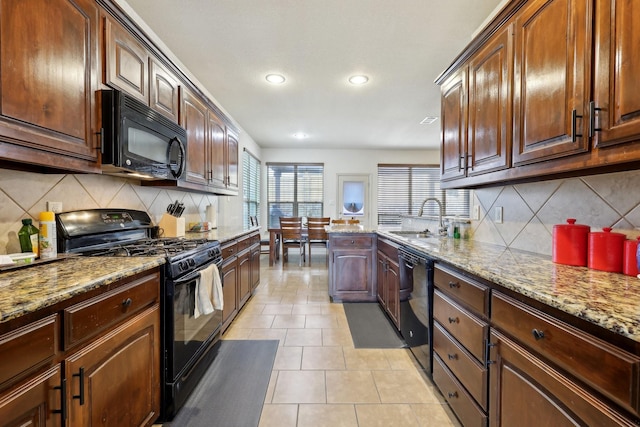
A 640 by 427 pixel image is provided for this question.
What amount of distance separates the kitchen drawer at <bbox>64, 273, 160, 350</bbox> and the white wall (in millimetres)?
5629

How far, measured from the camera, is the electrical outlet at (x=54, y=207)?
5.05ft

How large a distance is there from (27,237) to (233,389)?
4.57 feet

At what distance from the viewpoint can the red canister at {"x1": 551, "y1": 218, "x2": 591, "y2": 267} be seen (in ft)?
4.30

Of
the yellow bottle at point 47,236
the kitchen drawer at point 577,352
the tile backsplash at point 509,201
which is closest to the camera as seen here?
the kitchen drawer at point 577,352

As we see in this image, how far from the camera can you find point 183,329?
1666 millimetres

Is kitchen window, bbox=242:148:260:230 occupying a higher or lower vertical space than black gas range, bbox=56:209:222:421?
higher

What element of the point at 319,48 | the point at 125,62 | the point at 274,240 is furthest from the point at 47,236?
the point at 274,240

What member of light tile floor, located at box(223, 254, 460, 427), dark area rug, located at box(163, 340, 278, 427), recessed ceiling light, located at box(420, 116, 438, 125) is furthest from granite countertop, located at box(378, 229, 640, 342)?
recessed ceiling light, located at box(420, 116, 438, 125)

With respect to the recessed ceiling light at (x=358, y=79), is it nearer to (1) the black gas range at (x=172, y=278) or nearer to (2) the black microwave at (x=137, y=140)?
(2) the black microwave at (x=137, y=140)

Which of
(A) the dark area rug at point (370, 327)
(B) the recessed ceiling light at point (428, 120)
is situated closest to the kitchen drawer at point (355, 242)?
(A) the dark area rug at point (370, 327)

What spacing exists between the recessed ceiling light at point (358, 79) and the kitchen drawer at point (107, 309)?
9.01 ft

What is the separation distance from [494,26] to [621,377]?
175cm

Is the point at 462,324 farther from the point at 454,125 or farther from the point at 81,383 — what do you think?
the point at 81,383

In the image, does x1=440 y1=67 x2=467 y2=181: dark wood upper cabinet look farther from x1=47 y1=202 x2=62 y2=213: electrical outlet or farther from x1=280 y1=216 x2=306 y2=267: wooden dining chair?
x1=280 y1=216 x2=306 y2=267: wooden dining chair
